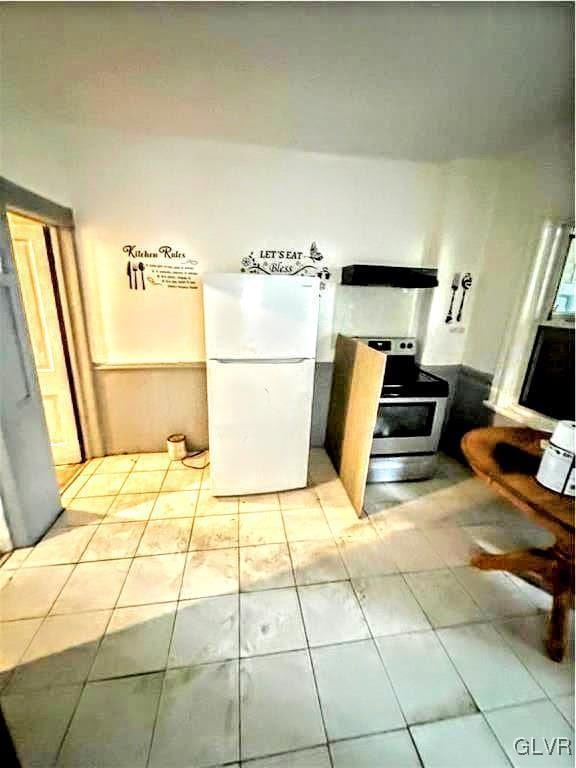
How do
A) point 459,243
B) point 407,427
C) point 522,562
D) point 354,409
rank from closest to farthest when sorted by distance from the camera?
point 522,562
point 354,409
point 407,427
point 459,243

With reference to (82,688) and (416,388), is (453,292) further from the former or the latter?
(82,688)

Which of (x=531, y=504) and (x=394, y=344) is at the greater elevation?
(x=394, y=344)

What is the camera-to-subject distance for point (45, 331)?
7.57 ft

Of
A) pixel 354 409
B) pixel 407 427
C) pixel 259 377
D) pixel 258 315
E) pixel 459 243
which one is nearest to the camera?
pixel 258 315

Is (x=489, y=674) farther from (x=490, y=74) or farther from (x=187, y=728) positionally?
(x=490, y=74)

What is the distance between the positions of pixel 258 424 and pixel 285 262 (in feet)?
4.33

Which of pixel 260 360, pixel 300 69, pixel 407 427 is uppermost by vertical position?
pixel 300 69

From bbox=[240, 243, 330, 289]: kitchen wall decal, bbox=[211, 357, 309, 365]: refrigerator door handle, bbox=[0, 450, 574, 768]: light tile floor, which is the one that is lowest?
bbox=[0, 450, 574, 768]: light tile floor

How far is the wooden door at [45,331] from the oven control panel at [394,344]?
2.44 meters

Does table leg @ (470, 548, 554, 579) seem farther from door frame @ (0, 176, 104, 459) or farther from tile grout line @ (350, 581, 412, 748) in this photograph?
door frame @ (0, 176, 104, 459)

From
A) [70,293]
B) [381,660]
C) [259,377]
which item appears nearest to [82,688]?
[381,660]

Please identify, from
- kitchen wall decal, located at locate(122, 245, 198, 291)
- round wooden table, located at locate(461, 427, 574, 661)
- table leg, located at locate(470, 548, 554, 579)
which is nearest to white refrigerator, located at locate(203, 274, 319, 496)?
kitchen wall decal, located at locate(122, 245, 198, 291)

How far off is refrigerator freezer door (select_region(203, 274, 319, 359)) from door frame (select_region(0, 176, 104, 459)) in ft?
3.50

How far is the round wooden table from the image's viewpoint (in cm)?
115
